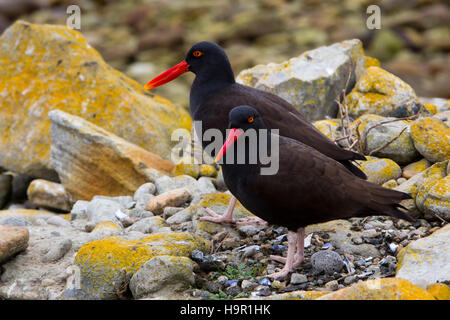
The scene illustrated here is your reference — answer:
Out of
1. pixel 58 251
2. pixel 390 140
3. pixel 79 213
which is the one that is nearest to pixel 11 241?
pixel 58 251

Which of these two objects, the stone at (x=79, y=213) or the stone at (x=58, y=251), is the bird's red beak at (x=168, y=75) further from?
the stone at (x=58, y=251)

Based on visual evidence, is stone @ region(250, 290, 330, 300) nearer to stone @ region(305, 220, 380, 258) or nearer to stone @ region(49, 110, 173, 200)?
stone @ region(305, 220, 380, 258)

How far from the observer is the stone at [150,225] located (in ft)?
17.9

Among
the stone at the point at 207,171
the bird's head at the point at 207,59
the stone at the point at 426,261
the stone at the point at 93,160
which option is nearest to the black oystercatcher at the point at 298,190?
the stone at the point at 426,261

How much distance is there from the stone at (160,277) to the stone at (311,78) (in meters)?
3.52

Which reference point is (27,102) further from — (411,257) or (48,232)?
(411,257)

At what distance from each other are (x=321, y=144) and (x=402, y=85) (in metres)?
2.56

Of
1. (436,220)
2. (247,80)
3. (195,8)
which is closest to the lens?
(436,220)

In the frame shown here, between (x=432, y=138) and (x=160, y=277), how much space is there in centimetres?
312

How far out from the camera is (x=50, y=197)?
7.23 m

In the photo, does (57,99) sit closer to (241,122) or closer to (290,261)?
(241,122)

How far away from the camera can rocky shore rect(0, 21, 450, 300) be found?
4359 mm

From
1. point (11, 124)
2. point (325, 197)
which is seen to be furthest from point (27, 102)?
point (325, 197)
